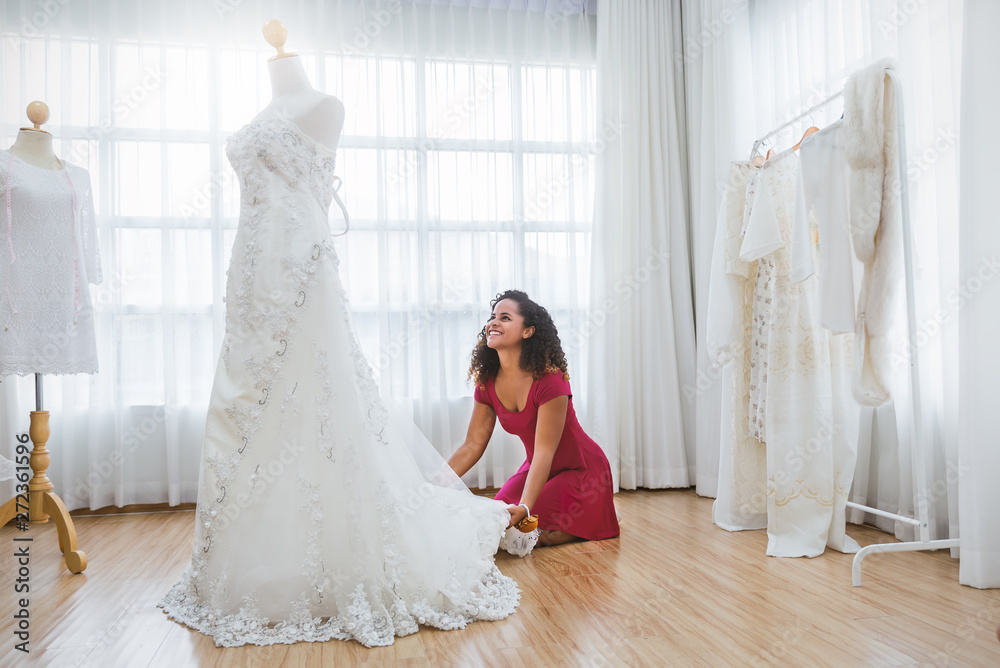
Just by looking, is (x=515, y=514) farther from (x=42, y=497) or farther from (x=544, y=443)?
(x=42, y=497)

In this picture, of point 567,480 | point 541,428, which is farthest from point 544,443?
point 567,480

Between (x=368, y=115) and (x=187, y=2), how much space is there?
43.8 inches

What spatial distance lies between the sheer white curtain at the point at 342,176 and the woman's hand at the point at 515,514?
4.29 feet

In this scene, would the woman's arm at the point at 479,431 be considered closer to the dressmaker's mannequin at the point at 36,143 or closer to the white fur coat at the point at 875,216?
the white fur coat at the point at 875,216

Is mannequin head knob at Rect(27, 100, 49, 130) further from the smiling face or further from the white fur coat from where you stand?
the white fur coat

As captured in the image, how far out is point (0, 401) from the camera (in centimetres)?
338

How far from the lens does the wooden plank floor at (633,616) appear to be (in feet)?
5.40

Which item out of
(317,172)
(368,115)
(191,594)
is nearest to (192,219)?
(368,115)

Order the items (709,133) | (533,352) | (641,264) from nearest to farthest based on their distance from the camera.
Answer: (533,352), (709,133), (641,264)

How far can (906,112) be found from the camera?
2656mm

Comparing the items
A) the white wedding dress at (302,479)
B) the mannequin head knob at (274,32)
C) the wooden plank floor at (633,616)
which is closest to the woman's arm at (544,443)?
the wooden plank floor at (633,616)

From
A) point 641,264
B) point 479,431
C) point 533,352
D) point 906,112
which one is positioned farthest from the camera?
point 641,264

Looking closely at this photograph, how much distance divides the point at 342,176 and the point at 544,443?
2.00m

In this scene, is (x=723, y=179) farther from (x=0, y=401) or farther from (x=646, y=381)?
(x=0, y=401)
